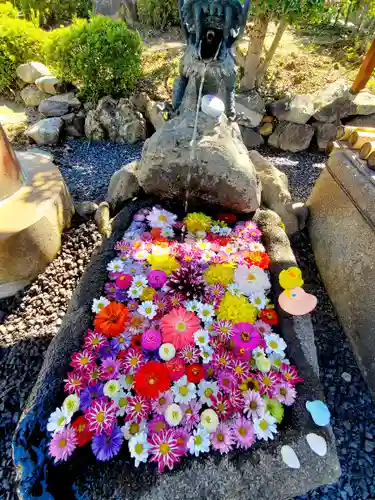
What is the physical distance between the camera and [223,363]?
1932 mm

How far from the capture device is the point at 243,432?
1691mm

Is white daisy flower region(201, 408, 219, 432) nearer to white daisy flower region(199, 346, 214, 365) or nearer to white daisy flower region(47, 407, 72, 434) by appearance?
white daisy flower region(199, 346, 214, 365)

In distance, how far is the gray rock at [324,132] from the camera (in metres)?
5.24

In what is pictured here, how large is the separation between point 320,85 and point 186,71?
436 centimetres

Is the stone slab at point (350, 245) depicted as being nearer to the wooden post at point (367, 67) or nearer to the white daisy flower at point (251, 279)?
the white daisy flower at point (251, 279)

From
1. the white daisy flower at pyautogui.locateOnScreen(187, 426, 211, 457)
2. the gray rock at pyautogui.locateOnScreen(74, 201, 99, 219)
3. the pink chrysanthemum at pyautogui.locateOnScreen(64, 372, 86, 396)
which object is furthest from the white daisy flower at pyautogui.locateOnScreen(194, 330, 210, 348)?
the gray rock at pyautogui.locateOnScreen(74, 201, 99, 219)

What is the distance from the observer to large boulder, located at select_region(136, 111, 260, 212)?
101 inches

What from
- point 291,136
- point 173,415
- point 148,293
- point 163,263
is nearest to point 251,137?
point 291,136

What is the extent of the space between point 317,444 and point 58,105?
5.82 meters

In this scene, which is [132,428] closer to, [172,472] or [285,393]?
[172,472]

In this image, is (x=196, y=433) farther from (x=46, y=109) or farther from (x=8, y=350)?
(x=46, y=109)

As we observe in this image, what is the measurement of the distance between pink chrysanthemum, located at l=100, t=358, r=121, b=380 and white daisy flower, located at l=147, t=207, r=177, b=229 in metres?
1.24

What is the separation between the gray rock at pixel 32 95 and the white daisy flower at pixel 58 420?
5.90 metres

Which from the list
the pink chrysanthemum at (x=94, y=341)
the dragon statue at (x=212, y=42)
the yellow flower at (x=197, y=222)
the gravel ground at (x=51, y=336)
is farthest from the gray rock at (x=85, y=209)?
the pink chrysanthemum at (x=94, y=341)
